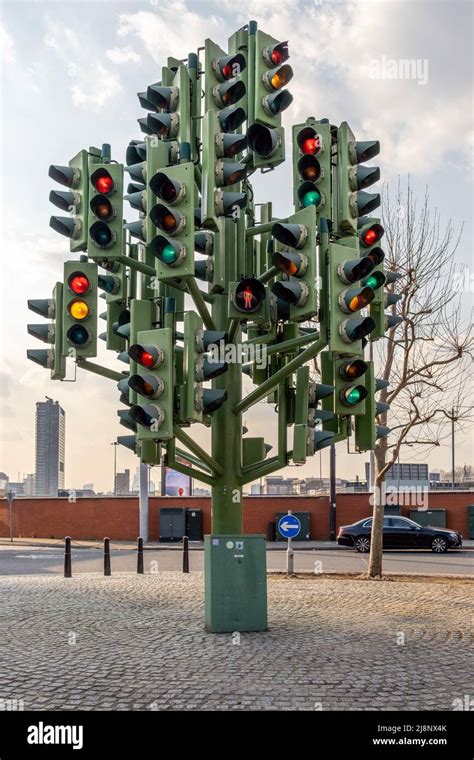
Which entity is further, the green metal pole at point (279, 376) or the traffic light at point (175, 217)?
the green metal pole at point (279, 376)

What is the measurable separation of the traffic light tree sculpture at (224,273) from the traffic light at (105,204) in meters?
0.02

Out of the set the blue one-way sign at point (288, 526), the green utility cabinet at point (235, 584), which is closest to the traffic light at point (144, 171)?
the green utility cabinet at point (235, 584)

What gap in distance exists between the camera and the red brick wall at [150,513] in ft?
112

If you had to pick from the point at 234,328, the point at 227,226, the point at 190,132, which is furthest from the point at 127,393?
the point at 190,132

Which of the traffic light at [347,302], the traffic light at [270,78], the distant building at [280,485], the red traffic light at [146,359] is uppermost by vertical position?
the traffic light at [270,78]

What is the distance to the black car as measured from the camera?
27.1 metres

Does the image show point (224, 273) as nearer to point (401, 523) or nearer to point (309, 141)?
point (309, 141)

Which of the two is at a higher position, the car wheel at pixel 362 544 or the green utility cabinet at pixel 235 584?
the green utility cabinet at pixel 235 584

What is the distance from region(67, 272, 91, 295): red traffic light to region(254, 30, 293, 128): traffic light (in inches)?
105

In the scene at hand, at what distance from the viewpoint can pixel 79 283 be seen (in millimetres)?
8836

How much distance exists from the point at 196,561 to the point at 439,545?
9255mm

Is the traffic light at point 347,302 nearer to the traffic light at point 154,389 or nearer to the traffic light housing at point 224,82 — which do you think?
the traffic light at point 154,389

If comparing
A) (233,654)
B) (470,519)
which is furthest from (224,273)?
(470,519)
